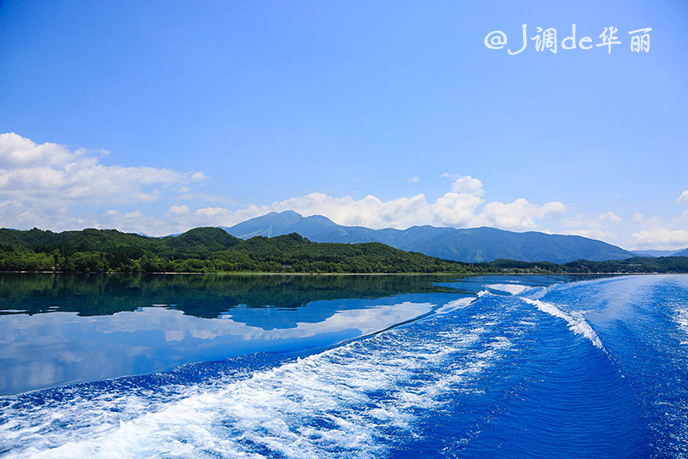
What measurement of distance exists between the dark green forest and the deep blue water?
2191 inches

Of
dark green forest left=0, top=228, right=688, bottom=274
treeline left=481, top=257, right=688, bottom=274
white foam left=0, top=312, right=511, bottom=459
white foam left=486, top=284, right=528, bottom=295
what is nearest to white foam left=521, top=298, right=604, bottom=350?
white foam left=0, top=312, right=511, bottom=459

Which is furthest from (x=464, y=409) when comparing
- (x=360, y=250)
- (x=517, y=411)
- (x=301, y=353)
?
(x=360, y=250)

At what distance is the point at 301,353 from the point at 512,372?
20.4ft

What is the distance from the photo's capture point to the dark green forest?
60219 mm

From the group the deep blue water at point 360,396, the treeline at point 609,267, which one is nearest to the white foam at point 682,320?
the deep blue water at point 360,396

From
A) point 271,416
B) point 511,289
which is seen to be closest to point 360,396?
point 271,416

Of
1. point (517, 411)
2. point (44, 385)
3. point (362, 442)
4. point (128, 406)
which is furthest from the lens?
point (44, 385)

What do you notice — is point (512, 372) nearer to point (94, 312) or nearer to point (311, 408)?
point (311, 408)

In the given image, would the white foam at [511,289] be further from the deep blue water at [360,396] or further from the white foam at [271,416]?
the white foam at [271,416]

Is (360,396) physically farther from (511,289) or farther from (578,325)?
(511,289)

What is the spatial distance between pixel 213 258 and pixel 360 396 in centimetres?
8863

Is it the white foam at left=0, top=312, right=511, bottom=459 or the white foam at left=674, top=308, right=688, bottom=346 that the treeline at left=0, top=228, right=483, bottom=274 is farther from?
the white foam at left=674, top=308, right=688, bottom=346

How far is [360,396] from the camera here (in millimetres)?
7426

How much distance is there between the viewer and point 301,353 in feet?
35.6
